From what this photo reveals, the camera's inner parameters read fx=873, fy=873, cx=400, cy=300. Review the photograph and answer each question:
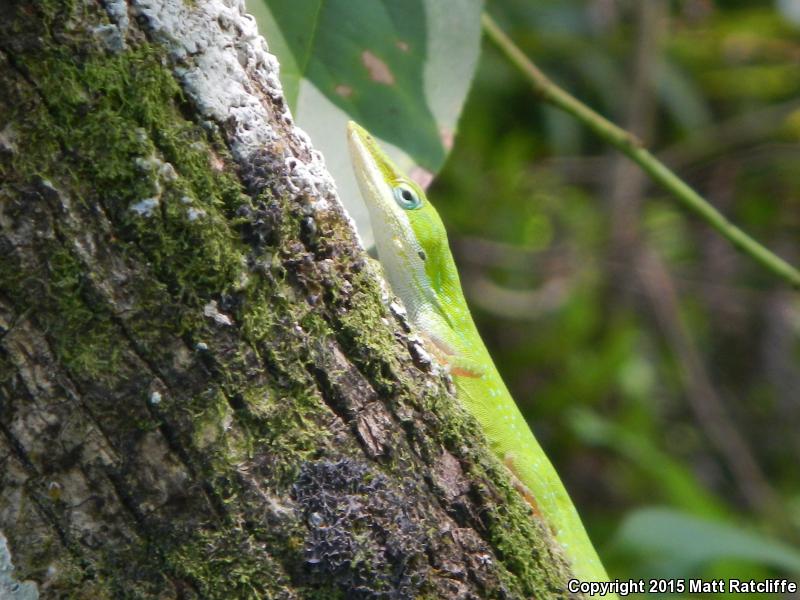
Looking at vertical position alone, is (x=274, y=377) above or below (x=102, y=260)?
above

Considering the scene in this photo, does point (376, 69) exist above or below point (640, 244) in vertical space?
below

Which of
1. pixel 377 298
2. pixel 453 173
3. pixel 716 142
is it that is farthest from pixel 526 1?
pixel 377 298

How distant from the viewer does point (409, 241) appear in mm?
2637

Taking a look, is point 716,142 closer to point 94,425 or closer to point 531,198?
point 531,198

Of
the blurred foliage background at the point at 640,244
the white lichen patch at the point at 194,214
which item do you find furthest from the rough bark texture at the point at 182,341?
the blurred foliage background at the point at 640,244

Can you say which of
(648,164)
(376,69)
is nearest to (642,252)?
(648,164)

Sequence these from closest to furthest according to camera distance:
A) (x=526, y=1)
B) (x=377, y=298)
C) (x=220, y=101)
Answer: (x=220, y=101) → (x=377, y=298) → (x=526, y=1)

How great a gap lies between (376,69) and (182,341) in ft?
3.47

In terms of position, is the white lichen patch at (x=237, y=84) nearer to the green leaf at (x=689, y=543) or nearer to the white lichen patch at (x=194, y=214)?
the white lichen patch at (x=194, y=214)

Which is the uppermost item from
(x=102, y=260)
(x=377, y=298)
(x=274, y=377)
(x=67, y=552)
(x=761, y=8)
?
(x=761, y=8)

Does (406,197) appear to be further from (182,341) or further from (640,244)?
(640,244)

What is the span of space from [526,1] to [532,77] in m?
2.95

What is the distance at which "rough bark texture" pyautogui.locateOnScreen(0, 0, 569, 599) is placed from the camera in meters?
1.22

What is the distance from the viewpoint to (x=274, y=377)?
1.37 meters
